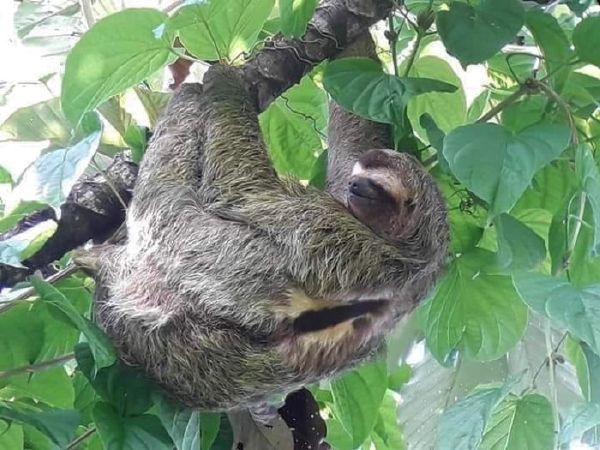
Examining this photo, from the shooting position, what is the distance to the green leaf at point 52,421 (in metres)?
2.18

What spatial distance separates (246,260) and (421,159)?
2.09 ft

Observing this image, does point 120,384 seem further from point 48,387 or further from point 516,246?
point 516,246

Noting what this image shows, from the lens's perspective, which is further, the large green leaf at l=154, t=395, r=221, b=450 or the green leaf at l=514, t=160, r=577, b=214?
the green leaf at l=514, t=160, r=577, b=214

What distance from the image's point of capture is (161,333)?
2.66 metres

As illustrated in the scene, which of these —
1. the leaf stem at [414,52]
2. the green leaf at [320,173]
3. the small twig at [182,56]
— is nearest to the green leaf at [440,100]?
the leaf stem at [414,52]

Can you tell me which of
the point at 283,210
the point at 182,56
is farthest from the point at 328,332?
the point at 182,56

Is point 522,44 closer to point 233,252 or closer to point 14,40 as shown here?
point 233,252

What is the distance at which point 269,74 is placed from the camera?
279 centimetres

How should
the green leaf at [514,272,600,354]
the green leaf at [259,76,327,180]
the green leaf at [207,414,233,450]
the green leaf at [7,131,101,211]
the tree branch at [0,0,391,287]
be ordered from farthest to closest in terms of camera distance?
the green leaf at [259,76,327,180] → the green leaf at [207,414,233,450] → the tree branch at [0,0,391,287] → the green leaf at [7,131,101,211] → the green leaf at [514,272,600,354]

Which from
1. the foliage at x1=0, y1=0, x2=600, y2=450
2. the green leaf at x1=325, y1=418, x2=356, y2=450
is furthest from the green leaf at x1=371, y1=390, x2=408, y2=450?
the green leaf at x1=325, y1=418, x2=356, y2=450

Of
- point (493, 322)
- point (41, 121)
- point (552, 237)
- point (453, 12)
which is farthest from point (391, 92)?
point (41, 121)

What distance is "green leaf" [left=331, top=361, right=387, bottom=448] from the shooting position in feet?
9.34

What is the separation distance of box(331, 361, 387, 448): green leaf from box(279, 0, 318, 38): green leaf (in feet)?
3.42

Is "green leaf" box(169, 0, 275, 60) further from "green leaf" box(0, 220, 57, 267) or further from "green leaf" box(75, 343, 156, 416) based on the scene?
"green leaf" box(75, 343, 156, 416)
